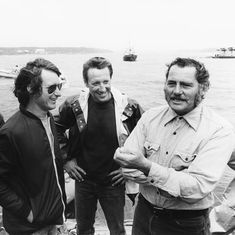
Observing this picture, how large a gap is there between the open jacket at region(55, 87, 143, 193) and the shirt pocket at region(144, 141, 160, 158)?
98 cm

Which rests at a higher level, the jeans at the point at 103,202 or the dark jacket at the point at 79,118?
the dark jacket at the point at 79,118

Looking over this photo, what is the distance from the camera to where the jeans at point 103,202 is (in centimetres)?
394

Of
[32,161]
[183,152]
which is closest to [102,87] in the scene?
[32,161]

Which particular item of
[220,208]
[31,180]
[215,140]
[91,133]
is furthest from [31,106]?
[220,208]

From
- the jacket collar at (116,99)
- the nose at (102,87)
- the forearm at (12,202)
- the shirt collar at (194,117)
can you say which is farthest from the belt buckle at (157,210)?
the nose at (102,87)

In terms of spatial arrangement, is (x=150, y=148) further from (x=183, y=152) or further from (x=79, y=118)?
(x=79, y=118)

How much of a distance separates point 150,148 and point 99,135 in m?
1.17

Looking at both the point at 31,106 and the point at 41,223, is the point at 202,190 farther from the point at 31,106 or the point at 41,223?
the point at 31,106

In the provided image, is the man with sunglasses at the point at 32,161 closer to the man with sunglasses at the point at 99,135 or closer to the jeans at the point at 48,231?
the jeans at the point at 48,231

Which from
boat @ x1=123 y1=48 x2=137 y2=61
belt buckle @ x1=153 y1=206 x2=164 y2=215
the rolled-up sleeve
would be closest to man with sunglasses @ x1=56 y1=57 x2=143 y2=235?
belt buckle @ x1=153 y1=206 x2=164 y2=215

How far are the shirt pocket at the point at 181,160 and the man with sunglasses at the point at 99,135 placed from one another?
1.24 metres

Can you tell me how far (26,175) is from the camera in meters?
2.77

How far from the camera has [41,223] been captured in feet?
9.22

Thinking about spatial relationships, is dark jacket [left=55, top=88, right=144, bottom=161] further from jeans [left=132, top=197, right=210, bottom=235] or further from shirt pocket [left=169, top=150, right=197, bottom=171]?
shirt pocket [left=169, top=150, right=197, bottom=171]
